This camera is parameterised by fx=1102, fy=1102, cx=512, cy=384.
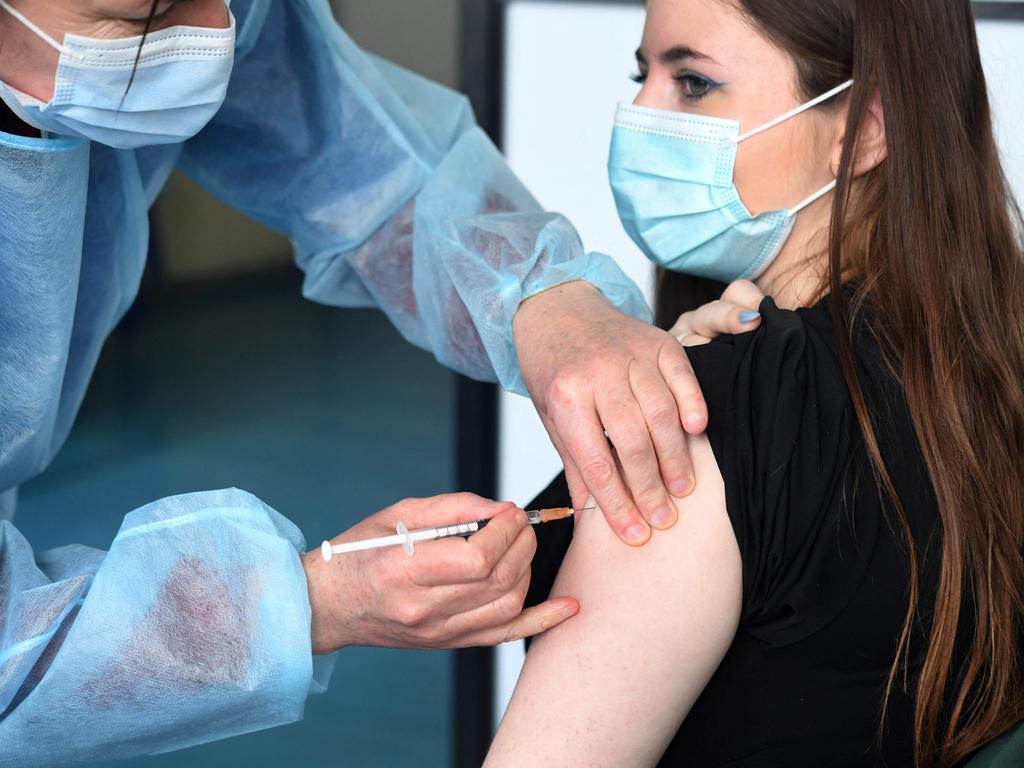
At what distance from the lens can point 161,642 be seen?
39.1 inches

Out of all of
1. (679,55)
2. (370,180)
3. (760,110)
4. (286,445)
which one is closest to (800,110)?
(760,110)

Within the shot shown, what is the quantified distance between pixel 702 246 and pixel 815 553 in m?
0.51

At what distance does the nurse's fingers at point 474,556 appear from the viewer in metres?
0.94

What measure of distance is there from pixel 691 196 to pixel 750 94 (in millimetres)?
142

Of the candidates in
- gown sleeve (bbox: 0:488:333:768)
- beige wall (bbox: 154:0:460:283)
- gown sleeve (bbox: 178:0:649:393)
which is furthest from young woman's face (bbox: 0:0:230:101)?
beige wall (bbox: 154:0:460:283)

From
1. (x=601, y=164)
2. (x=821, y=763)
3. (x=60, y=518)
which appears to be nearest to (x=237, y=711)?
(x=821, y=763)


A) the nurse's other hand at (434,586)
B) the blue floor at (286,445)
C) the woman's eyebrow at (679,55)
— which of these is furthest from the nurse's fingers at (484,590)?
the blue floor at (286,445)

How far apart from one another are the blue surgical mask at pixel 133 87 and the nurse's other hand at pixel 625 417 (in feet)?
1.54

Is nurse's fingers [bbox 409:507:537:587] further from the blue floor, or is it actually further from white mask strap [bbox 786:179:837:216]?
the blue floor

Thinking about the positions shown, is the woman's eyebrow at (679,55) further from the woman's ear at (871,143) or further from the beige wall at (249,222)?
the beige wall at (249,222)

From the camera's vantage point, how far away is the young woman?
1.03 m

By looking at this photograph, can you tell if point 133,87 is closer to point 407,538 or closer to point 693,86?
point 407,538

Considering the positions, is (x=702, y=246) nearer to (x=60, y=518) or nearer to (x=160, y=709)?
(x=160, y=709)

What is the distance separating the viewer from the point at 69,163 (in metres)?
1.20
